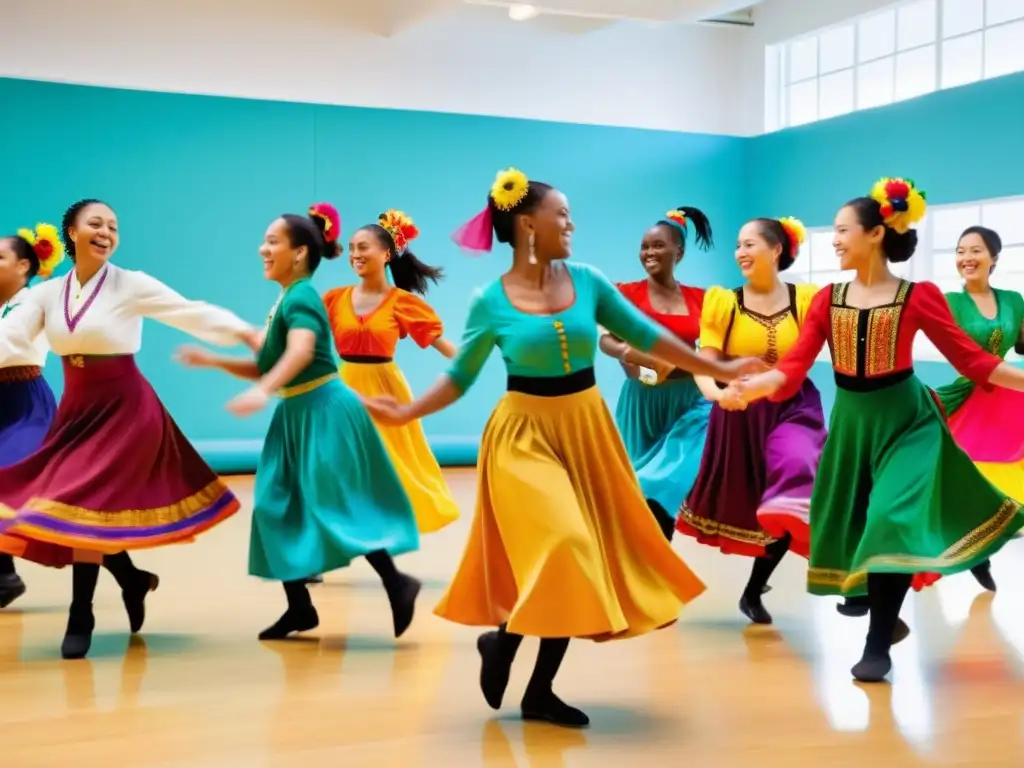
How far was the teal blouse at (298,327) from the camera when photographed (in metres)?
4.44

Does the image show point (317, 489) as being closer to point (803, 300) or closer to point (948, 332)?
point (803, 300)

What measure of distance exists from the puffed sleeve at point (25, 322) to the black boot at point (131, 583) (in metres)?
0.80

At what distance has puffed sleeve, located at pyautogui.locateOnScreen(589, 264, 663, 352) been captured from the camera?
12.0 feet

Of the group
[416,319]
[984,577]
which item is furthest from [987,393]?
[416,319]

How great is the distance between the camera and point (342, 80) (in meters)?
10.9

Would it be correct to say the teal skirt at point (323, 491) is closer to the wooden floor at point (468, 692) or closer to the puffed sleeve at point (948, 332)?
the wooden floor at point (468, 692)

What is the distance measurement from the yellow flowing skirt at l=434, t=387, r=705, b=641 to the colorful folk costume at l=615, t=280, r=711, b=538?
5.64 feet

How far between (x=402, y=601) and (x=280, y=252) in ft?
4.14

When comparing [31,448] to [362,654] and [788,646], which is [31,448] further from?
[788,646]

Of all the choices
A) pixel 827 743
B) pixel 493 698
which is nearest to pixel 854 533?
pixel 827 743

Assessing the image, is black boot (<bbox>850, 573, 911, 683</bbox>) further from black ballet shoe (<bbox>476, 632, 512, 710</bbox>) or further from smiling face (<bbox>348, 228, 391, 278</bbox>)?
smiling face (<bbox>348, 228, 391, 278</bbox>)

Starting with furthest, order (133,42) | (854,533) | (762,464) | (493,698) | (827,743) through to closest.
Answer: (133,42) < (762,464) < (854,533) < (493,698) < (827,743)

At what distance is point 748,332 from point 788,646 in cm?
112

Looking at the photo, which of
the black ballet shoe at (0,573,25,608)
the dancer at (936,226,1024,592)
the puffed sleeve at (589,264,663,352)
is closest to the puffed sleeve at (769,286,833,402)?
the puffed sleeve at (589,264,663,352)
